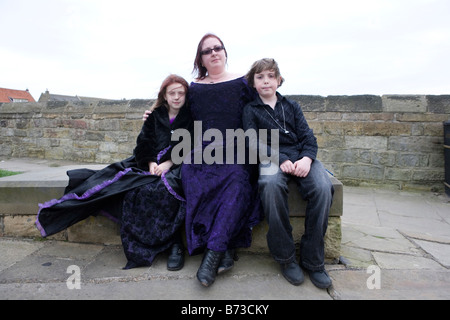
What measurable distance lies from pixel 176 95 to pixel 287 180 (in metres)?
1.09

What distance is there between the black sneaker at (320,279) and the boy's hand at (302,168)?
1.91 feet

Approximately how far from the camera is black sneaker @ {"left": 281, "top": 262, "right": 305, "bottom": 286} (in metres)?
1.67

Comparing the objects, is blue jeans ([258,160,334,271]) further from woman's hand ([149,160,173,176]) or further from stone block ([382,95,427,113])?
stone block ([382,95,427,113])

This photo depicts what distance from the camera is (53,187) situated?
220cm

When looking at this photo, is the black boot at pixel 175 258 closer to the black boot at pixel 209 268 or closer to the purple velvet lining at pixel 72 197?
the black boot at pixel 209 268

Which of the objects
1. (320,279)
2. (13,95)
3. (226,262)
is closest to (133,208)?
(226,262)

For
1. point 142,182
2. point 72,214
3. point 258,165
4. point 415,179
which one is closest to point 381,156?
point 415,179

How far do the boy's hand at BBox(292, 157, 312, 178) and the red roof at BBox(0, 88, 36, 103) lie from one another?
49.1 meters

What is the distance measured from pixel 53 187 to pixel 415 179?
16.6ft

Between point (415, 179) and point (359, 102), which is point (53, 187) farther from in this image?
point (415, 179)

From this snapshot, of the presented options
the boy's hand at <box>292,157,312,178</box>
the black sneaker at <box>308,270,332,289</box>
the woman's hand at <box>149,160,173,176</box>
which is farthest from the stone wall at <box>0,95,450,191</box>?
the black sneaker at <box>308,270,332,289</box>

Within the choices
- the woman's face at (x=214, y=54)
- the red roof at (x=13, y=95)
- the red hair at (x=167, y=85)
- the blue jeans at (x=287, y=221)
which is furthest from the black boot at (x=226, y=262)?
the red roof at (x=13, y=95)

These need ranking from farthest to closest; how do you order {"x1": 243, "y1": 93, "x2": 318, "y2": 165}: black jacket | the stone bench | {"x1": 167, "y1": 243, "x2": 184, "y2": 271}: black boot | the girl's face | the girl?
the girl's face → the stone bench → {"x1": 243, "y1": 93, "x2": 318, "y2": 165}: black jacket → the girl → {"x1": 167, "y1": 243, "x2": 184, "y2": 271}: black boot
